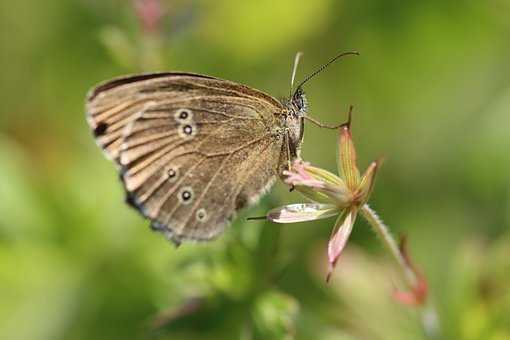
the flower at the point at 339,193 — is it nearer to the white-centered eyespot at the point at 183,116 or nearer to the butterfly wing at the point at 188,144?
the butterfly wing at the point at 188,144

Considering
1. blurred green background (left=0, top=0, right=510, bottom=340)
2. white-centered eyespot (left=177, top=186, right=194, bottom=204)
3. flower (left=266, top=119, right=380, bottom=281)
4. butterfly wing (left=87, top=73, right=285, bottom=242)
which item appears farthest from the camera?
blurred green background (left=0, top=0, right=510, bottom=340)

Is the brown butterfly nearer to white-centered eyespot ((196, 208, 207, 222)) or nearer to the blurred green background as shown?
white-centered eyespot ((196, 208, 207, 222))

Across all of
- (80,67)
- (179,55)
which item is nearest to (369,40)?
(179,55)

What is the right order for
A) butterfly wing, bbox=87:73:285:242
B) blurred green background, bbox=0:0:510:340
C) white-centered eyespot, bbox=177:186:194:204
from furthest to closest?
1. blurred green background, bbox=0:0:510:340
2. white-centered eyespot, bbox=177:186:194:204
3. butterfly wing, bbox=87:73:285:242

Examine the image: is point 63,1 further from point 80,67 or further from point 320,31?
point 320,31

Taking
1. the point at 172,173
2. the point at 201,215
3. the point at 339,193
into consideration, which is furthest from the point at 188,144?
the point at 339,193

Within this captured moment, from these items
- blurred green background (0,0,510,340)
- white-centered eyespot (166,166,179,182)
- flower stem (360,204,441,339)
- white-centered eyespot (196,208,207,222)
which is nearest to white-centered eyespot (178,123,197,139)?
white-centered eyespot (166,166,179,182)

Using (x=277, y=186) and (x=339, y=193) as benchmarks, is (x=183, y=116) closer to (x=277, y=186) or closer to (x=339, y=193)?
(x=339, y=193)
